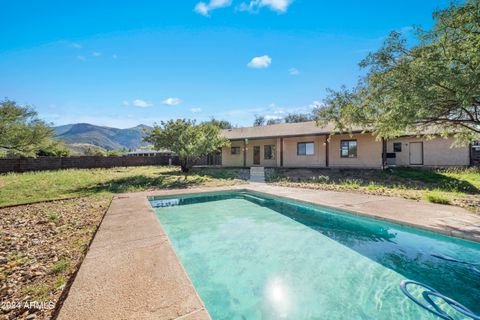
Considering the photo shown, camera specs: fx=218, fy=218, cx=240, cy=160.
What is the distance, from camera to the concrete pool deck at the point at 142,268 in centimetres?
218

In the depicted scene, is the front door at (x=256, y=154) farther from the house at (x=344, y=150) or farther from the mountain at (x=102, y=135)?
the mountain at (x=102, y=135)

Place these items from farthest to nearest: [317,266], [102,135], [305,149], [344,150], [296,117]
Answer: [102,135], [296,117], [305,149], [344,150], [317,266]

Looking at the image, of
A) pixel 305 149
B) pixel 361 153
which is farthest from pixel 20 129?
pixel 361 153

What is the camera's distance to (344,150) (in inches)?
676

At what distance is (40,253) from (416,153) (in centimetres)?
2160

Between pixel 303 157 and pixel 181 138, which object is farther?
pixel 303 157

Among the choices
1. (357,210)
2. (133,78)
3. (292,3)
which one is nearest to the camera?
(357,210)

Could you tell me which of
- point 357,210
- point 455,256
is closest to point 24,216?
point 357,210

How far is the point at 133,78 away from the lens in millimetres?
19406

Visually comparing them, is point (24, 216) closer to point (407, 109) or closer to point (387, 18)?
point (407, 109)

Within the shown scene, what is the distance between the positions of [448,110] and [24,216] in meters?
14.1

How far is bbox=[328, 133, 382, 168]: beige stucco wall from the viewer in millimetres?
15805

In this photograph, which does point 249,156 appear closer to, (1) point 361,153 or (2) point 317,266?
(1) point 361,153

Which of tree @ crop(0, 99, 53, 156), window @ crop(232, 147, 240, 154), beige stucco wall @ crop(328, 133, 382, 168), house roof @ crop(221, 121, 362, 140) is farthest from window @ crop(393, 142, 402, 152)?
tree @ crop(0, 99, 53, 156)
